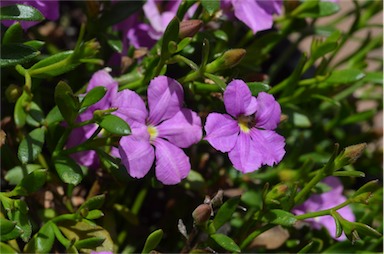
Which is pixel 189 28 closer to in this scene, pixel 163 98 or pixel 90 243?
pixel 163 98

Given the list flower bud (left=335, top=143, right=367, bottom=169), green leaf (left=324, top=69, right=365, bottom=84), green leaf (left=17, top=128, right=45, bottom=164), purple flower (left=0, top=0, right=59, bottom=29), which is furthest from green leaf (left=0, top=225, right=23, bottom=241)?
green leaf (left=324, top=69, right=365, bottom=84)

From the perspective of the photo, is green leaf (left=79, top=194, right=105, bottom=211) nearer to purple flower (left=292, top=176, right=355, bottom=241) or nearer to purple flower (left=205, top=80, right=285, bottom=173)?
purple flower (left=205, top=80, right=285, bottom=173)

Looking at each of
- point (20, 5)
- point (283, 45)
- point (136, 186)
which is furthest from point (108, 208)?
point (283, 45)

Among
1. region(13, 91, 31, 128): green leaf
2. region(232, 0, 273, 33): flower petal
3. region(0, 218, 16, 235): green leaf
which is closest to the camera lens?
region(0, 218, 16, 235): green leaf

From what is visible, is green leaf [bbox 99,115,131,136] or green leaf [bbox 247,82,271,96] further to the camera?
green leaf [bbox 247,82,271,96]

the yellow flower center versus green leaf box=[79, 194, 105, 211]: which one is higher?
the yellow flower center

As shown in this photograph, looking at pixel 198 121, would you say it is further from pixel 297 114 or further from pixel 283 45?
pixel 283 45
